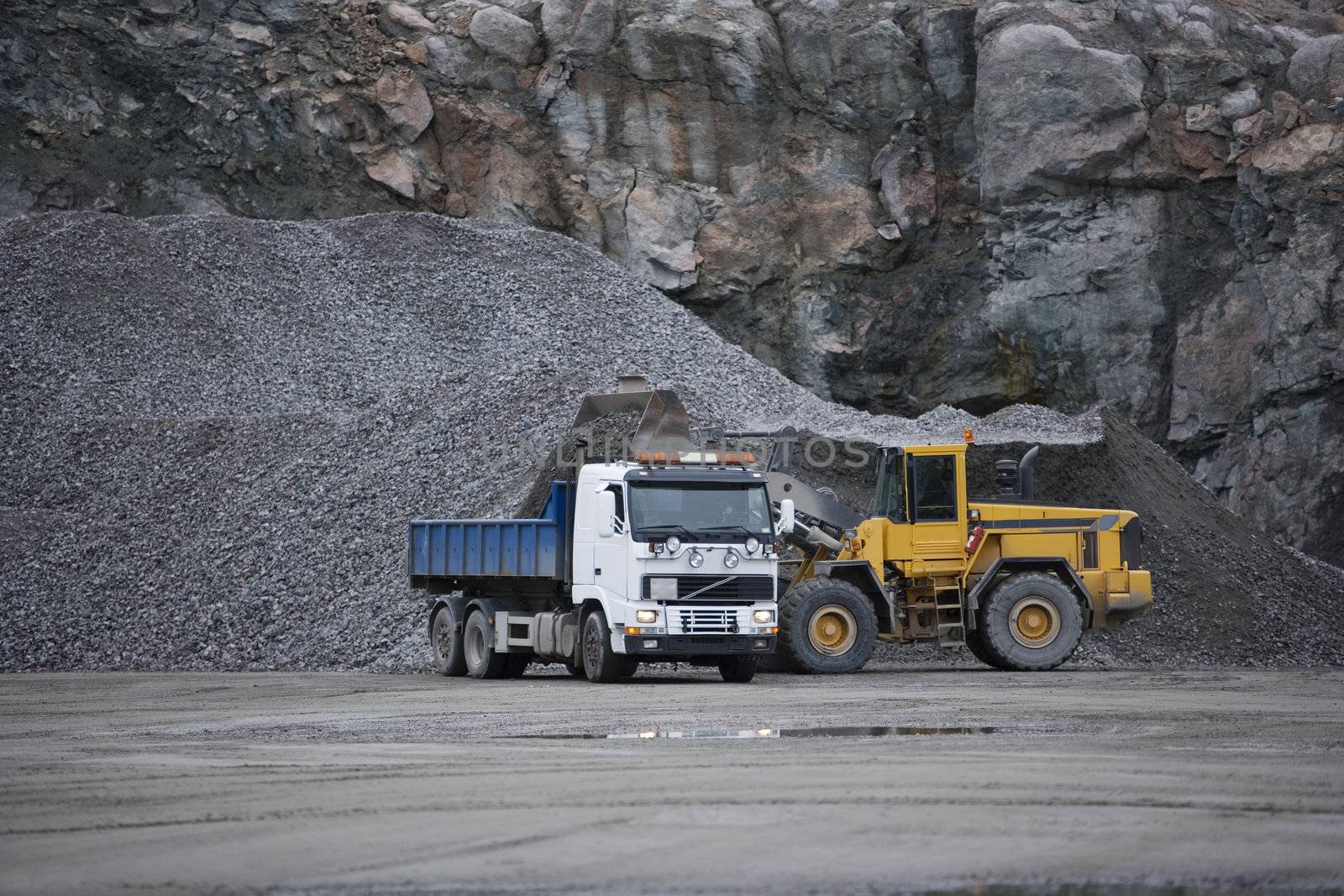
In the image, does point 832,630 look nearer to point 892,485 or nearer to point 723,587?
point 892,485

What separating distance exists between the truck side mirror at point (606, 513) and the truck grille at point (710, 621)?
1.29m

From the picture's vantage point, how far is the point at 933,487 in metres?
20.0

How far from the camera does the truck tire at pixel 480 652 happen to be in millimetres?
19922

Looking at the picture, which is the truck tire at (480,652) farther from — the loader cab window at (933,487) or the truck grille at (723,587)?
the loader cab window at (933,487)

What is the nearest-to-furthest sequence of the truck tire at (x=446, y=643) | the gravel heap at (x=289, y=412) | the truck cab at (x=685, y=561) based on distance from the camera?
the truck cab at (x=685, y=561) → the truck tire at (x=446, y=643) → the gravel heap at (x=289, y=412)

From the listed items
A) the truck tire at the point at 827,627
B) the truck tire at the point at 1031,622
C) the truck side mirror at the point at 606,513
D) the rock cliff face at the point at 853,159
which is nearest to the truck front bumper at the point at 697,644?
the truck side mirror at the point at 606,513

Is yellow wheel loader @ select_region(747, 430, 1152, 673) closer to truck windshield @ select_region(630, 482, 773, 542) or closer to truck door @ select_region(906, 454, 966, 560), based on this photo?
truck door @ select_region(906, 454, 966, 560)

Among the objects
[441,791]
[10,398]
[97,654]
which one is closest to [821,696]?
[441,791]

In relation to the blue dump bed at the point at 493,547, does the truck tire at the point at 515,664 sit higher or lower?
lower

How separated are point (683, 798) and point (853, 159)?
51.8m

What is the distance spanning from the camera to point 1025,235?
54.6 meters

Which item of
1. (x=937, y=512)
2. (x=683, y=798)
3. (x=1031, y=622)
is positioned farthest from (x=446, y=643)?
(x=683, y=798)

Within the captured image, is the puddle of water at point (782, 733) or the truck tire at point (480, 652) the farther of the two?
the truck tire at point (480, 652)

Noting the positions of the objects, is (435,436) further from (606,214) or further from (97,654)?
(606,214)
